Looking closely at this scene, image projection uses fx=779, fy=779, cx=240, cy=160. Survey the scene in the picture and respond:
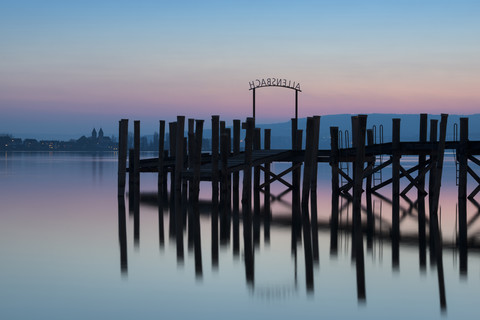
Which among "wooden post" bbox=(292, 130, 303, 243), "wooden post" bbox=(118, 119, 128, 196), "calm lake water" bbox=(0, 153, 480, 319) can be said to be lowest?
"calm lake water" bbox=(0, 153, 480, 319)

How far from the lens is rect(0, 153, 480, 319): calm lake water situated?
1027 centimetres

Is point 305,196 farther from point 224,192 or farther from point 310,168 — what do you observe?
point 224,192

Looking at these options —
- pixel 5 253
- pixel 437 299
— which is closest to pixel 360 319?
pixel 437 299

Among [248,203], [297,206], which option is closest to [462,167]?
[297,206]

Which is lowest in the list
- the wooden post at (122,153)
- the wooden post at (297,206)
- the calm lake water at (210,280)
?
the calm lake water at (210,280)

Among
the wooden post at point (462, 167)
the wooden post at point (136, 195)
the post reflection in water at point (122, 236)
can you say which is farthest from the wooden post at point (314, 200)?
the wooden post at point (136, 195)

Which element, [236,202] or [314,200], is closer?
[236,202]

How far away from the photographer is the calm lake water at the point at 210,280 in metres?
10.3

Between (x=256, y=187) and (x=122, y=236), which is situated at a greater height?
(x=256, y=187)

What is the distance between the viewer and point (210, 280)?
12305 millimetres

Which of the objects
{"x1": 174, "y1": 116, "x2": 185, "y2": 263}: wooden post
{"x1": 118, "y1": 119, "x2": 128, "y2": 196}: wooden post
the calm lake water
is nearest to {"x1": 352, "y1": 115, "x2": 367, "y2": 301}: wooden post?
the calm lake water

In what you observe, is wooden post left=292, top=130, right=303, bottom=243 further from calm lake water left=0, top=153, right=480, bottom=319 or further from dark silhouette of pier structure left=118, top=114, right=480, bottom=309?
calm lake water left=0, top=153, right=480, bottom=319

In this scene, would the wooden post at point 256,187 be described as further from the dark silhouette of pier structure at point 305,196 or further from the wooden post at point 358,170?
the wooden post at point 358,170

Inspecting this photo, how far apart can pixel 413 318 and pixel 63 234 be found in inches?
416
